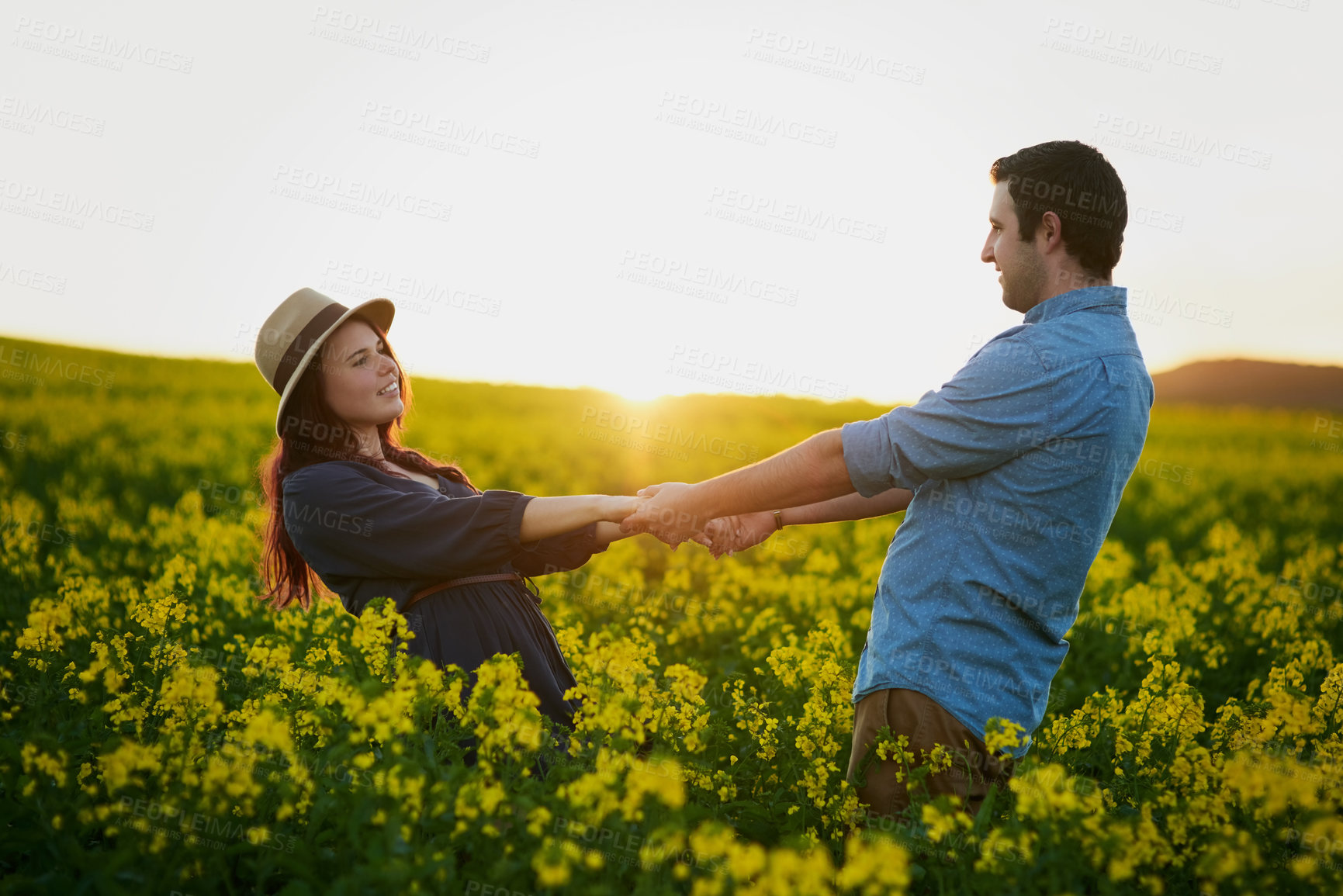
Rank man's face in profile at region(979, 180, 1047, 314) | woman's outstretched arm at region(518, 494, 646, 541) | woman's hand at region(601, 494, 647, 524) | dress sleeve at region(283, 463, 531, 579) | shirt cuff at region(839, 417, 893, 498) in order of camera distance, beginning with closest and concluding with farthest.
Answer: shirt cuff at region(839, 417, 893, 498) < man's face in profile at region(979, 180, 1047, 314) < dress sleeve at region(283, 463, 531, 579) < woman's outstretched arm at region(518, 494, 646, 541) < woman's hand at region(601, 494, 647, 524)

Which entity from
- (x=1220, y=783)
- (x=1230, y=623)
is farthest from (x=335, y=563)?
(x=1230, y=623)

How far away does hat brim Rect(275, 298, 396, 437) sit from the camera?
11.8ft

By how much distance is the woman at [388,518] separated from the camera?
3.29 meters

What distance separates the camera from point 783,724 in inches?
149

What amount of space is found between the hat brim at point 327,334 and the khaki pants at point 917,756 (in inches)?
102

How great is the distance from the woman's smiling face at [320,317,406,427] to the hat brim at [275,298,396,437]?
2.1 inches

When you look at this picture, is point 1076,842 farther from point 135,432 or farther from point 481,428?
point 135,432

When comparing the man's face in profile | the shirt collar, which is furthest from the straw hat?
the shirt collar

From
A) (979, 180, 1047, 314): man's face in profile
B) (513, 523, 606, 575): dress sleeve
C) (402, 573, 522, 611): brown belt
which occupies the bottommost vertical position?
(402, 573, 522, 611): brown belt

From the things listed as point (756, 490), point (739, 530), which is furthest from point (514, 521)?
point (739, 530)

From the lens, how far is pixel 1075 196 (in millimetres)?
3045

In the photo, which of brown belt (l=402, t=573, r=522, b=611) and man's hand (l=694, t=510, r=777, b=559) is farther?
man's hand (l=694, t=510, r=777, b=559)

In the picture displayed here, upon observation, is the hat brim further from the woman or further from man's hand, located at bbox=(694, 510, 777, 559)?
man's hand, located at bbox=(694, 510, 777, 559)

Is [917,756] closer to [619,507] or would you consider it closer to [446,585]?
[619,507]
